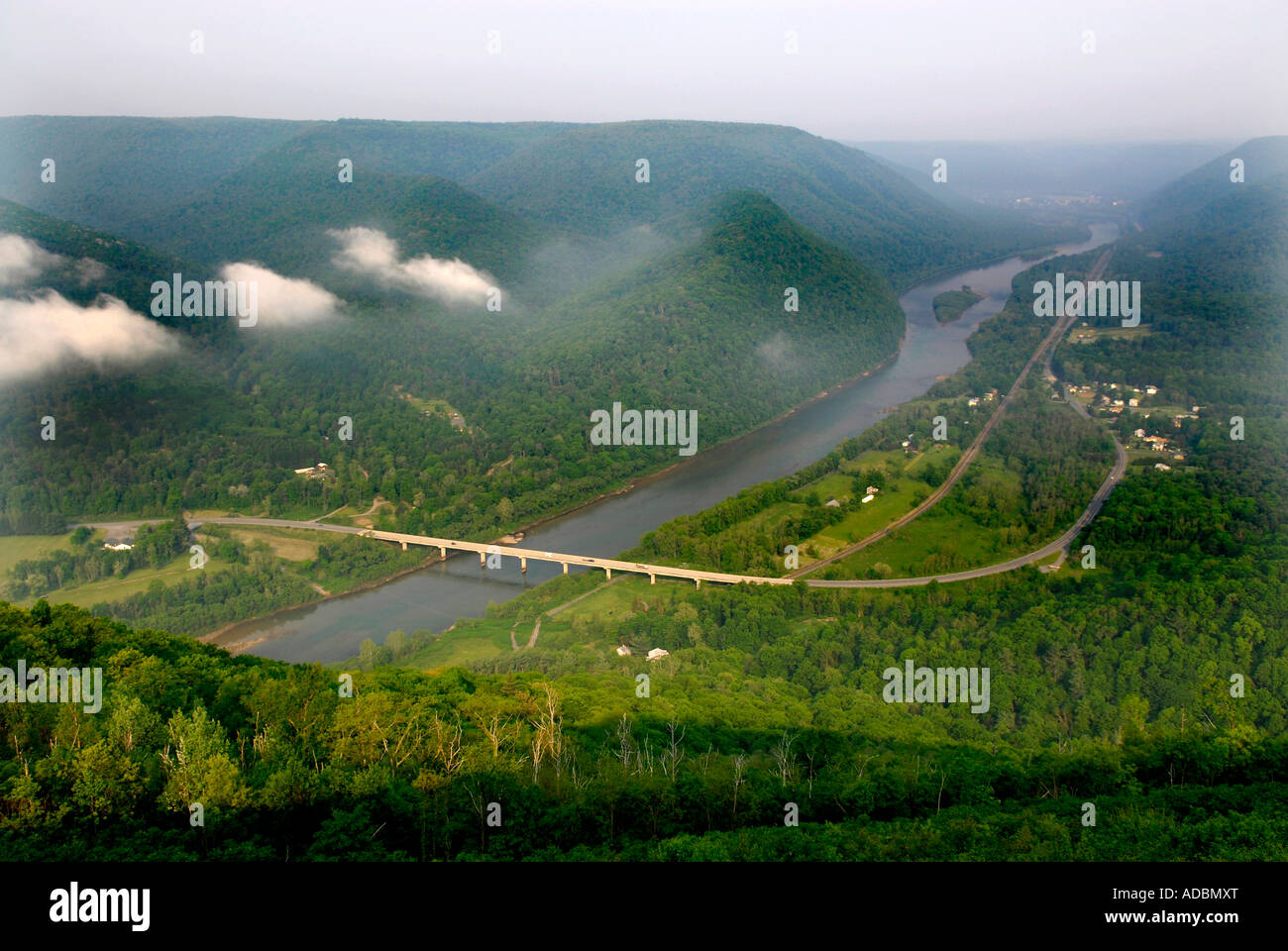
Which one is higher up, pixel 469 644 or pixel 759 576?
pixel 759 576

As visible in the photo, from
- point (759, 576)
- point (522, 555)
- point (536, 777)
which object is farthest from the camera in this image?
point (522, 555)

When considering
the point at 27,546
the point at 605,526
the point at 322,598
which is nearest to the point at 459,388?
the point at 605,526

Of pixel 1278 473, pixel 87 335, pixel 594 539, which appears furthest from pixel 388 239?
pixel 1278 473

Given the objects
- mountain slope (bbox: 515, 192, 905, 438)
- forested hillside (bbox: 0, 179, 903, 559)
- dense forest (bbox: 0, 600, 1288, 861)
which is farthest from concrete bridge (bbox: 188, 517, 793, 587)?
mountain slope (bbox: 515, 192, 905, 438)

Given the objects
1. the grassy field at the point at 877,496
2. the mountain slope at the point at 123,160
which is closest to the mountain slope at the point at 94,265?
the mountain slope at the point at 123,160

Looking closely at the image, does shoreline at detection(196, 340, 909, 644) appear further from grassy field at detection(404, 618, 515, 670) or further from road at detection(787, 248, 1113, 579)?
road at detection(787, 248, 1113, 579)

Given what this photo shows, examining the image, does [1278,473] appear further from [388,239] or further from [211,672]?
[388,239]

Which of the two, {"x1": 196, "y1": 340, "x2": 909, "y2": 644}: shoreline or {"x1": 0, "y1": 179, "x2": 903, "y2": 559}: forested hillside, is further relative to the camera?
{"x1": 0, "y1": 179, "x2": 903, "y2": 559}: forested hillside

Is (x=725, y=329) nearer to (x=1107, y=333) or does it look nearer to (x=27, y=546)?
(x=1107, y=333)

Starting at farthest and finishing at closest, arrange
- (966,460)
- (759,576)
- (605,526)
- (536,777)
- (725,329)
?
(725,329)
(966,460)
(605,526)
(759,576)
(536,777)

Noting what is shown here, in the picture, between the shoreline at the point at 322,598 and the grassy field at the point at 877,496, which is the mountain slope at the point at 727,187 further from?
the shoreline at the point at 322,598
